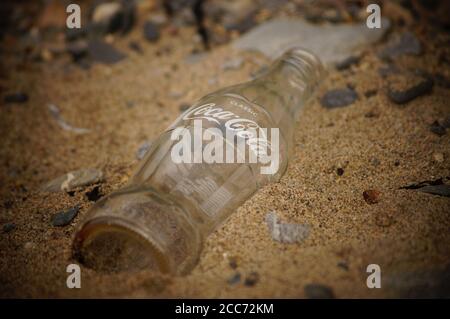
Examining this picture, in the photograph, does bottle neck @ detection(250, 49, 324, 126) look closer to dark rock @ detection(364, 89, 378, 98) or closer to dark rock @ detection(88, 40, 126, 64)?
dark rock @ detection(364, 89, 378, 98)

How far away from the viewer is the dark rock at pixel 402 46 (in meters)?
2.59

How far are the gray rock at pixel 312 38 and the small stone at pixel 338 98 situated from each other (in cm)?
34

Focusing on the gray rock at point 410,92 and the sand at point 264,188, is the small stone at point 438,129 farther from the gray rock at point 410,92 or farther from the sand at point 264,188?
the gray rock at point 410,92

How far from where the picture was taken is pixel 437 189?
5.27 feet

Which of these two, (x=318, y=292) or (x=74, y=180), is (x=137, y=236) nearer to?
(x=318, y=292)

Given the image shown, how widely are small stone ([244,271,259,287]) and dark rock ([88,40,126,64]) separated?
2345 millimetres

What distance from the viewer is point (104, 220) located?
4.27 ft

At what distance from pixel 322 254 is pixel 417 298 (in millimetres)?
337

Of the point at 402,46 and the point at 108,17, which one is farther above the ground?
the point at 108,17

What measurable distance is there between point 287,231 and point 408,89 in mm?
1262

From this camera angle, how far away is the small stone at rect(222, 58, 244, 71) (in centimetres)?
276

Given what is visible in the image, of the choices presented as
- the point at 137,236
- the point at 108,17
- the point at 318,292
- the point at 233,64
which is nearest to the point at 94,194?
the point at 137,236
